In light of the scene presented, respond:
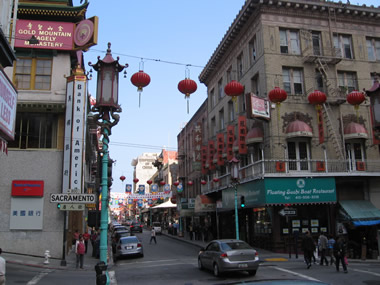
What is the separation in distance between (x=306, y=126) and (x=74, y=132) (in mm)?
15320

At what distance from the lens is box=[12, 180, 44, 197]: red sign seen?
23.2 m

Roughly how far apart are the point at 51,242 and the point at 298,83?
65.7 ft

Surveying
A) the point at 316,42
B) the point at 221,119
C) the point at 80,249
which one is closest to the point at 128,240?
the point at 80,249

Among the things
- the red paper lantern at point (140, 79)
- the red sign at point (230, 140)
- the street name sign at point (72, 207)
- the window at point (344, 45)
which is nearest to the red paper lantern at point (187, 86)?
the red paper lantern at point (140, 79)

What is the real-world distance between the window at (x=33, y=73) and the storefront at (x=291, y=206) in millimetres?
15783

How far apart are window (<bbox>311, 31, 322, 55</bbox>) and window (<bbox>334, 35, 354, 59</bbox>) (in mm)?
1271

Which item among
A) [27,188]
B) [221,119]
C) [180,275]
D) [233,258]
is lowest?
[180,275]

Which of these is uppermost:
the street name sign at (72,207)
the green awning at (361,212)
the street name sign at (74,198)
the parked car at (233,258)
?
the street name sign at (74,198)

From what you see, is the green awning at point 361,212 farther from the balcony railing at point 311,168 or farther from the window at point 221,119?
the window at point 221,119

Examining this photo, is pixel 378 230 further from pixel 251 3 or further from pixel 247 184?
pixel 251 3

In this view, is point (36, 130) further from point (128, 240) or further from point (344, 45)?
point (344, 45)

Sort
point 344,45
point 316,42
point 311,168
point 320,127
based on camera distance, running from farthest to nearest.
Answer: point 344,45, point 316,42, point 320,127, point 311,168

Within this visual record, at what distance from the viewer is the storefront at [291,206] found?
23.8m

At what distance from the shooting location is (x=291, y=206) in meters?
24.8
